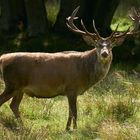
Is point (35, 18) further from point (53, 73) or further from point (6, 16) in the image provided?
point (53, 73)

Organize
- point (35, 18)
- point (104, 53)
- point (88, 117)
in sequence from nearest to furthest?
point (104, 53), point (88, 117), point (35, 18)

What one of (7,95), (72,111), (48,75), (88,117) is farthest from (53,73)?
(88,117)

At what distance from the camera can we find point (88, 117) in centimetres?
1011

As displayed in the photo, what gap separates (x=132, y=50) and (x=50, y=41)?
7.16ft

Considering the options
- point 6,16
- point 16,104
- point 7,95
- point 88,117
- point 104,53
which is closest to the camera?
point 104,53

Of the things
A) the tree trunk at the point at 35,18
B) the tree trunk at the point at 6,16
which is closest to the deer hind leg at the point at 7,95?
the tree trunk at the point at 35,18

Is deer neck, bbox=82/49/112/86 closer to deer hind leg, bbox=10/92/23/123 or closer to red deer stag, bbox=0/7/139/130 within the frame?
red deer stag, bbox=0/7/139/130

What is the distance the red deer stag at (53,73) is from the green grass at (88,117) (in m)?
0.40

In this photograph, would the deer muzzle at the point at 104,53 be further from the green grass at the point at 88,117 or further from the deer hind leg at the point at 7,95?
the deer hind leg at the point at 7,95

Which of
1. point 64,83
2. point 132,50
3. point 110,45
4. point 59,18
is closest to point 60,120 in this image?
point 64,83

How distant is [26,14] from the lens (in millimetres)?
17219

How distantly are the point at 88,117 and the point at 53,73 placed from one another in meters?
1.09

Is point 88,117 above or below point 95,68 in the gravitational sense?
below

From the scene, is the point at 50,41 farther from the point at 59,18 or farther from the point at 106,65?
the point at 106,65
